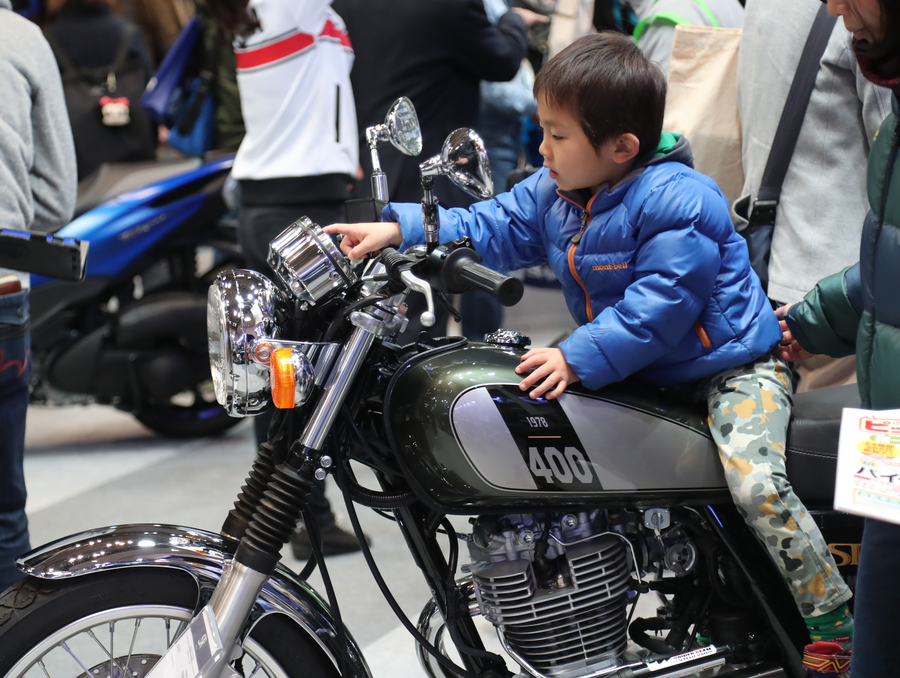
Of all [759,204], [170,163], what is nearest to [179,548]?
[759,204]

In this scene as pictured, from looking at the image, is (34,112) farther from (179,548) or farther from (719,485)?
(719,485)

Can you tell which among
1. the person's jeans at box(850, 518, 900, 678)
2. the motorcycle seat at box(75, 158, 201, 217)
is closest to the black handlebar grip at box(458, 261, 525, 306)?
the person's jeans at box(850, 518, 900, 678)

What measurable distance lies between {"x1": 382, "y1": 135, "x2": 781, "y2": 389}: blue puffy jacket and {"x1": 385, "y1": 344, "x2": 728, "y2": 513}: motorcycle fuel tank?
80 millimetres

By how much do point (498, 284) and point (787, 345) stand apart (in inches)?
34.5

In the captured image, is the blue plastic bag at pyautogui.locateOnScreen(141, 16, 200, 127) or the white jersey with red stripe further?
the blue plastic bag at pyautogui.locateOnScreen(141, 16, 200, 127)

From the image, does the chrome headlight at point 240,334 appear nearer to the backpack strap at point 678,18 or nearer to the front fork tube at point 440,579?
the front fork tube at point 440,579

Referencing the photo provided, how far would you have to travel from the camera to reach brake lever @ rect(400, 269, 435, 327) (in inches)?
49.8

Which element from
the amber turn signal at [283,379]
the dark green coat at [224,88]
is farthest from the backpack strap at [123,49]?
the amber turn signal at [283,379]

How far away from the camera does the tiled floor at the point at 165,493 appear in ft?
8.26

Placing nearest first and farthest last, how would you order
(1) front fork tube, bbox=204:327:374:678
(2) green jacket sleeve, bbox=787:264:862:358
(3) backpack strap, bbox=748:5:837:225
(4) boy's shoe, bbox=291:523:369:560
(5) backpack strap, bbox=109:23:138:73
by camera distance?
(1) front fork tube, bbox=204:327:374:678 → (2) green jacket sleeve, bbox=787:264:862:358 → (3) backpack strap, bbox=748:5:837:225 → (4) boy's shoe, bbox=291:523:369:560 → (5) backpack strap, bbox=109:23:138:73

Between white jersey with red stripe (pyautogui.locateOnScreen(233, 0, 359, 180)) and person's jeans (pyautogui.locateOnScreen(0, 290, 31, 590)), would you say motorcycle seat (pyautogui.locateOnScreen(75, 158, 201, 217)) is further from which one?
person's jeans (pyautogui.locateOnScreen(0, 290, 31, 590))

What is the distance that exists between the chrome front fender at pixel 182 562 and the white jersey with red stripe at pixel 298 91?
137 cm

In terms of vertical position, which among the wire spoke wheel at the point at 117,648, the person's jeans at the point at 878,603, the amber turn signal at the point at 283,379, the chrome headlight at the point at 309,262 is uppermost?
the chrome headlight at the point at 309,262

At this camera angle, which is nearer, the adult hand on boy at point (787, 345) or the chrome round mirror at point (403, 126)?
the chrome round mirror at point (403, 126)
